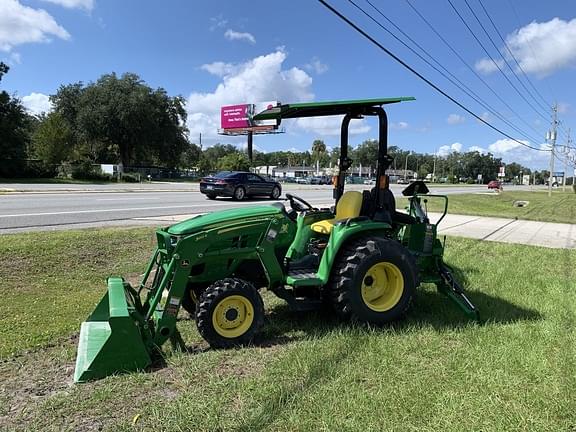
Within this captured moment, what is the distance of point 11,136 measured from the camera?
37625mm

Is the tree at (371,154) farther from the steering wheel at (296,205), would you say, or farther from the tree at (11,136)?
the tree at (11,136)

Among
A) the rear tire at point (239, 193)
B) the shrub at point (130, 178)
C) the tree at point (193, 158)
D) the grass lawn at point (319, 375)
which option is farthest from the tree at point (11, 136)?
the tree at point (193, 158)

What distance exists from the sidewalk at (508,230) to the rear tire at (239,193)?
945cm

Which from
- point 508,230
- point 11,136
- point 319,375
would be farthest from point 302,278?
point 11,136

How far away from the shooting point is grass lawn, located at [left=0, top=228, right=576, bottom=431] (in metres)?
3.03

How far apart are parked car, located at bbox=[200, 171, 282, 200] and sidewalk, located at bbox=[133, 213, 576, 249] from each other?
29.1 ft

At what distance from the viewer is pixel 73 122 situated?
5544 cm

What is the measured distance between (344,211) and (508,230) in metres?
10.1

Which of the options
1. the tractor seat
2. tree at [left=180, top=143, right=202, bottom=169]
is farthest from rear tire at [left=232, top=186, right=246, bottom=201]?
tree at [left=180, top=143, right=202, bottom=169]

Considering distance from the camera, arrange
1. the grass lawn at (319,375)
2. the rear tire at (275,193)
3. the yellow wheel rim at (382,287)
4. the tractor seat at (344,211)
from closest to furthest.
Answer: the grass lawn at (319,375)
the yellow wheel rim at (382,287)
the tractor seat at (344,211)
the rear tire at (275,193)

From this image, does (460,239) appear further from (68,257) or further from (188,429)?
(188,429)

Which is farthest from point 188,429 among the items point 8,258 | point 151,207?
point 151,207

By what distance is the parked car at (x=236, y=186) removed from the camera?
2208 centimetres

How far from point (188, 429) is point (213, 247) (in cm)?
168
